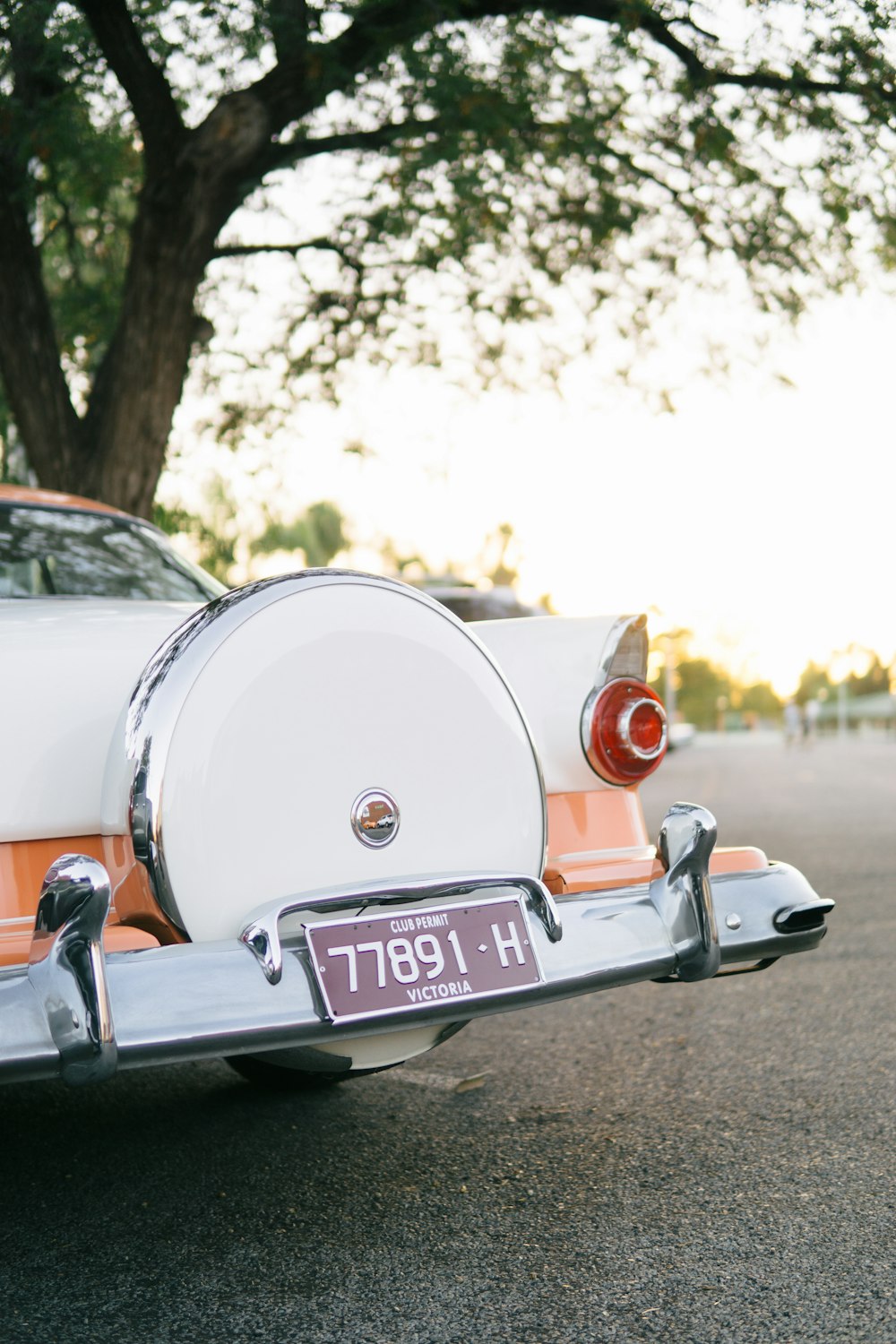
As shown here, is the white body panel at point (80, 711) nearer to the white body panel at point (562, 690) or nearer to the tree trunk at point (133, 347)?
the white body panel at point (562, 690)

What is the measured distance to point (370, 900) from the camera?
7.64 ft

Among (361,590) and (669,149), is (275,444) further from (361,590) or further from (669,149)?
(361,590)

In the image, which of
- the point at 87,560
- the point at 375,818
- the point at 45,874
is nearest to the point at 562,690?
the point at 375,818

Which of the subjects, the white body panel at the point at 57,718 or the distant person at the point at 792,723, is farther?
the distant person at the point at 792,723

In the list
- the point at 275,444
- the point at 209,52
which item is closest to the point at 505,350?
the point at 275,444

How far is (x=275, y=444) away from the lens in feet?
37.8

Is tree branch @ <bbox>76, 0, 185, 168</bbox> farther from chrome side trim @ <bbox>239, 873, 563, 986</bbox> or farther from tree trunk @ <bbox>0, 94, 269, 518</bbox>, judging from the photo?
chrome side trim @ <bbox>239, 873, 563, 986</bbox>

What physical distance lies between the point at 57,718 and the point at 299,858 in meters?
0.57

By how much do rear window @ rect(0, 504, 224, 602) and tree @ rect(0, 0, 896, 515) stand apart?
3.70 m

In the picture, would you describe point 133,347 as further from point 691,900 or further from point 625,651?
point 691,900

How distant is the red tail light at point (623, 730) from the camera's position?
297 cm

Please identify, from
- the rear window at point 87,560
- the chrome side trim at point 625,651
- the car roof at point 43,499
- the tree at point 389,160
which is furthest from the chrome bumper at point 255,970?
the tree at point 389,160

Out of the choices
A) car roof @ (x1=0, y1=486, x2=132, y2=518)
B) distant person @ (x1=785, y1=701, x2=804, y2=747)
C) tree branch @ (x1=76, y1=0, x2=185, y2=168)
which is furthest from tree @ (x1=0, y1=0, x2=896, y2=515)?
distant person @ (x1=785, y1=701, x2=804, y2=747)

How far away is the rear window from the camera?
3.76m
